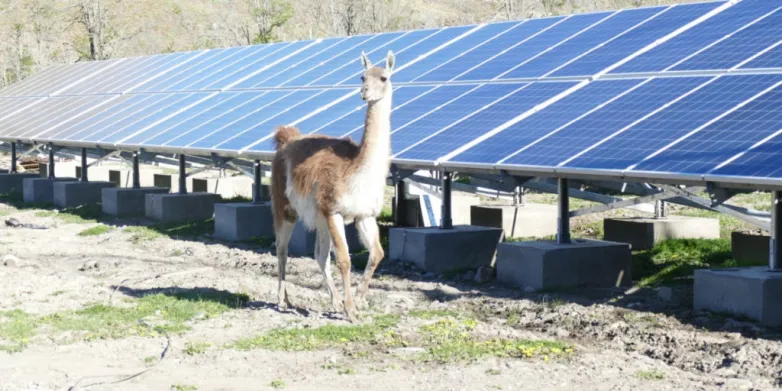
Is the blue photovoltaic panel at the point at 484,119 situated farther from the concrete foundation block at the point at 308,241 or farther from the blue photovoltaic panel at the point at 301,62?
the blue photovoltaic panel at the point at 301,62

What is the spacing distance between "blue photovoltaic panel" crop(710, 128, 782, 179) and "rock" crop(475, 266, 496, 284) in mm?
4710

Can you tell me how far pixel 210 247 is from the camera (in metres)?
21.2

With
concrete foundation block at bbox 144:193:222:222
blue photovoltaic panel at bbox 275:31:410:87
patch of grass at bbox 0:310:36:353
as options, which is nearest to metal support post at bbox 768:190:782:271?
patch of grass at bbox 0:310:36:353

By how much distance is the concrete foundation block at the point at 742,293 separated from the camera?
1268 cm

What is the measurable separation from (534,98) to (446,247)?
8.47ft

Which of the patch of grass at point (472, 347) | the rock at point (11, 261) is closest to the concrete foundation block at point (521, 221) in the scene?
the rock at point (11, 261)

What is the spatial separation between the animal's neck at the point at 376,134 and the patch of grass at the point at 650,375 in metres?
4.24

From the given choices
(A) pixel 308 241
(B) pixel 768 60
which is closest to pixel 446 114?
(A) pixel 308 241

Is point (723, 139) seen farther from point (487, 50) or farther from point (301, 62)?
point (301, 62)

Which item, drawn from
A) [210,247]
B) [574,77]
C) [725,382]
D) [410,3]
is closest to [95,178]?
[210,247]

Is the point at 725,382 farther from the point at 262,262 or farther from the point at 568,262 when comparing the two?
the point at 262,262

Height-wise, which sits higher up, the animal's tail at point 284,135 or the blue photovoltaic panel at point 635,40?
the blue photovoltaic panel at point 635,40

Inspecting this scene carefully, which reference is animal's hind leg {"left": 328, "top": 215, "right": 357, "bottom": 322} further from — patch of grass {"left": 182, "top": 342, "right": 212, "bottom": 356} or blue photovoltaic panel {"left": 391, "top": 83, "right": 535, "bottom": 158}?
blue photovoltaic panel {"left": 391, "top": 83, "right": 535, "bottom": 158}

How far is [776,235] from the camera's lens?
13.4 meters
